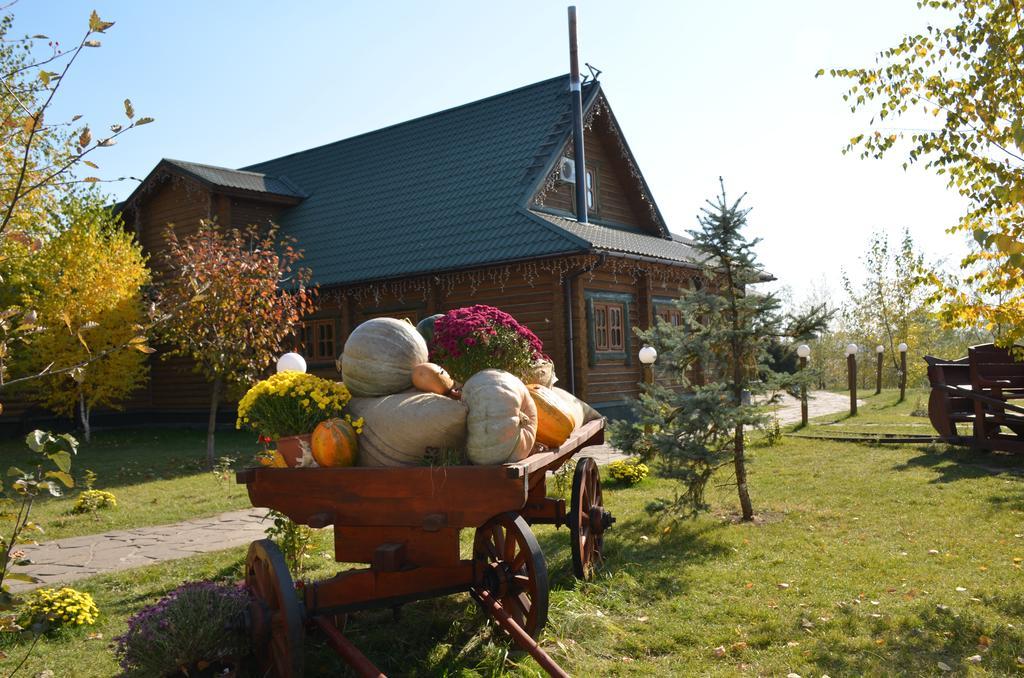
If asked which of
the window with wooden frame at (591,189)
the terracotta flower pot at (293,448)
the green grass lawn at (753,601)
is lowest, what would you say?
the green grass lawn at (753,601)

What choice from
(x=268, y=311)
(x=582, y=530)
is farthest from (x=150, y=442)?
(x=582, y=530)

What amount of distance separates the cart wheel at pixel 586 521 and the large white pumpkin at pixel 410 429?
1856 mm

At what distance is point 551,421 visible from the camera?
4.85m

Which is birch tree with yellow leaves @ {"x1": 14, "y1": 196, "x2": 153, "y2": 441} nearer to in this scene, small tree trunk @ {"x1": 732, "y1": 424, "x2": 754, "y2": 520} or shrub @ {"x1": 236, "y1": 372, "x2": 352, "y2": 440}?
small tree trunk @ {"x1": 732, "y1": 424, "x2": 754, "y2": 520}

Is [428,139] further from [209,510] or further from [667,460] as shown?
[667,460]

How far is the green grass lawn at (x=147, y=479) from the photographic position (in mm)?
8945

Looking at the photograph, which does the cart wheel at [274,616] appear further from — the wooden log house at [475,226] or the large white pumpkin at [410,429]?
the wooden log house at [475,226]

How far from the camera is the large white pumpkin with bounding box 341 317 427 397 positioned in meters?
4.26

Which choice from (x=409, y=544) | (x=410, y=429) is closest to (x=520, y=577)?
(x=409, y=544)

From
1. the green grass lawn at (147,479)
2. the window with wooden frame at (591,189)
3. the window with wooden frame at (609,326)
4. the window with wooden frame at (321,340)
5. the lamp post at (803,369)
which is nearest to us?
the lamp post at (803,369)

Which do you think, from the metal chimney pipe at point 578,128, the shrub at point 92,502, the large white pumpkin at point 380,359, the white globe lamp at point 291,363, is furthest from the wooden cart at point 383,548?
the metal chimney pipe at point 578,128

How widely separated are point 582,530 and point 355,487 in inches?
91.5

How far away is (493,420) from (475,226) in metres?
12.6

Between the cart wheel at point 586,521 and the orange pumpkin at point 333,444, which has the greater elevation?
the orange pumpkin at point 333,444
